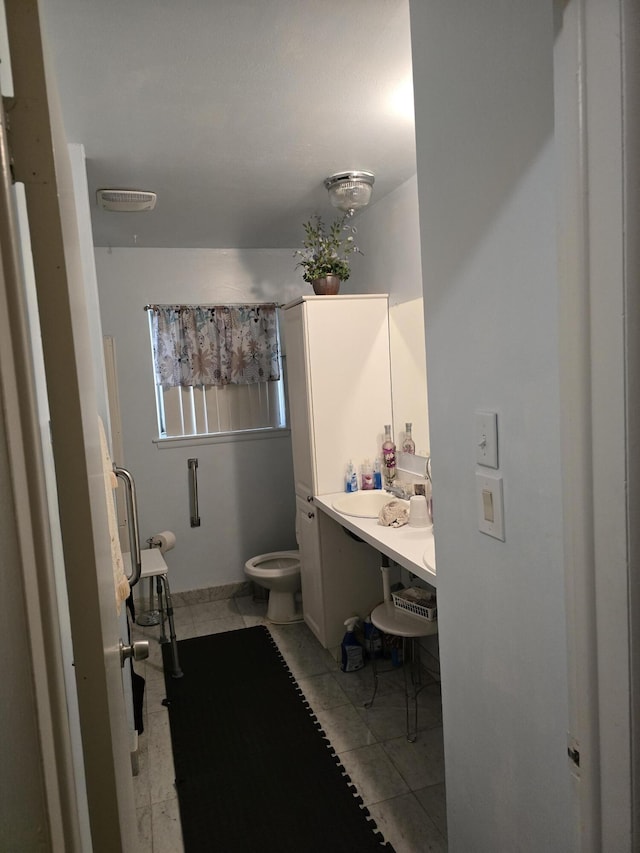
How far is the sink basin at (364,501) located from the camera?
293 cm

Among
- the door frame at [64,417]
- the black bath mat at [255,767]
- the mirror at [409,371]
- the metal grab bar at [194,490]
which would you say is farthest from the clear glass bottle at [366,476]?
the door frame at [64,417]

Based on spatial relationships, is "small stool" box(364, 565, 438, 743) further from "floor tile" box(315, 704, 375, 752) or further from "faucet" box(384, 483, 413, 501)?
"faucet" box(384, 483, 413, 501)

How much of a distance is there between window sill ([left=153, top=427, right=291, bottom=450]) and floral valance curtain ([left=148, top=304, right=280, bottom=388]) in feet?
1.14

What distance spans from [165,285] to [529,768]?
11.1 ft

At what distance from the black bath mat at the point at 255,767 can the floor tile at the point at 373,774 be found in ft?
0.14

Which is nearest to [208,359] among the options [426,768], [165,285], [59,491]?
[165,285]

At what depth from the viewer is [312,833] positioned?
6.32ft

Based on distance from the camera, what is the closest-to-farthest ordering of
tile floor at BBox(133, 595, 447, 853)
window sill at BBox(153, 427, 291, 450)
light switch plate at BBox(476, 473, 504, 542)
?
light switch plate at BBox(476, 473, 504, 542) < tile floor at BBox(133, 595, 447, 853) < window sill at BBox(153, 427, 291, 450)

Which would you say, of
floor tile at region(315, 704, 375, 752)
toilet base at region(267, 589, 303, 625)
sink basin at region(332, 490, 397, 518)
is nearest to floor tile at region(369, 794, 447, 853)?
floor tile at region(315, 704, 375, 752)

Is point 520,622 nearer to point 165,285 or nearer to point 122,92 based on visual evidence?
point 122,92

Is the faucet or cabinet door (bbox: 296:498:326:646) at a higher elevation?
the faucet

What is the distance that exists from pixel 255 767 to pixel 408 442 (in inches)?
64.5

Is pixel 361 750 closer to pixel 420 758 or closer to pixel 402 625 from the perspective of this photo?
pixel 420 758

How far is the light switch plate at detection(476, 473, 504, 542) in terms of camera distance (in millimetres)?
1175
